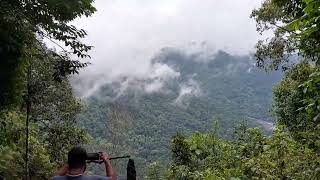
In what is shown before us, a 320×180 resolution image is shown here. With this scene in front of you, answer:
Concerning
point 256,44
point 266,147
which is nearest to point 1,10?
point 266,147

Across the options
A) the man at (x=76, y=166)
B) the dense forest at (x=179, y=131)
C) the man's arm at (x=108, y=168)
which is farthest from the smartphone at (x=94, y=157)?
the dense forest at (x=179, y=131)

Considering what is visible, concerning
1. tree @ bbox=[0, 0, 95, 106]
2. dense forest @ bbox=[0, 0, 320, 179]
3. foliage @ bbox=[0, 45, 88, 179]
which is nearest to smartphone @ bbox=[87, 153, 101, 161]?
dense forest @ bbox=[0, 0, 320, 179]

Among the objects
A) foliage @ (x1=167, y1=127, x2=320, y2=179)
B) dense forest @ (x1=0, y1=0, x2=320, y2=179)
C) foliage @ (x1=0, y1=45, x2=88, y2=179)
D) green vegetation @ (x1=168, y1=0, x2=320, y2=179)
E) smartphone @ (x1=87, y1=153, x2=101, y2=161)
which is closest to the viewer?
green vegetation @ (x1=168, y1=0, x2=320, y2=179)

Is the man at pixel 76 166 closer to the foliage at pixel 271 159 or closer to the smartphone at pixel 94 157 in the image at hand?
the smartphone at pixel 94 157

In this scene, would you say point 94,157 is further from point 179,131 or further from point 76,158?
point 179,131

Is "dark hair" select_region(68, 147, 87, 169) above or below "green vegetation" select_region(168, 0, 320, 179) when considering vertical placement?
below

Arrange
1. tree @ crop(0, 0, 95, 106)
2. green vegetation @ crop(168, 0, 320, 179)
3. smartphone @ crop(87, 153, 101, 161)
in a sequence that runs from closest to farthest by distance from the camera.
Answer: green vegetation @ crop(168, 0, 320, 179)
smartphone @ crop(87, 153, 101, 161)
tree @ crop(0, 0, 95, 106)

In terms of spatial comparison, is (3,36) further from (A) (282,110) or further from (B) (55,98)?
(A) (282,110)

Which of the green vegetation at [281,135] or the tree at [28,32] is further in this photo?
the tree at [28,32]

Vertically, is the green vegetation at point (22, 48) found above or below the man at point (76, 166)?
above

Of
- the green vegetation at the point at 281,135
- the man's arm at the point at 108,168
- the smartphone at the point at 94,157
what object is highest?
the green vegetation at the point at 281,135

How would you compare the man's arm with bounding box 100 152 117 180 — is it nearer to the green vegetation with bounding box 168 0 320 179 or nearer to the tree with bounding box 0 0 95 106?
the green vegetation with bounding box 168 0 320 179

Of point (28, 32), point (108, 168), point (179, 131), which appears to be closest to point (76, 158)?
point (108, 168)

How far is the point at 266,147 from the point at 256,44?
9.32 m
